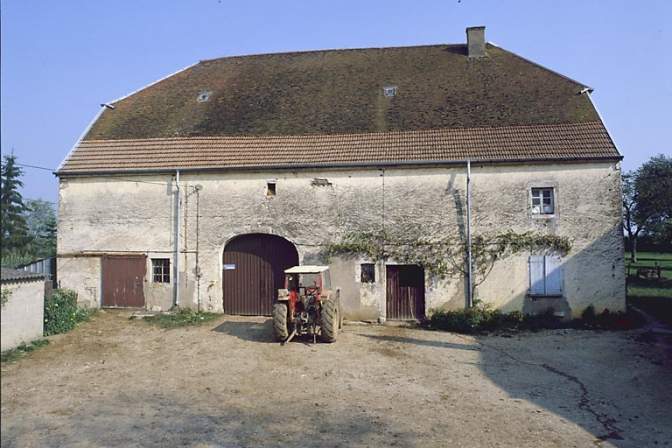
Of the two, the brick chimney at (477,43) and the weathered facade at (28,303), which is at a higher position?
the brick chimney at (477,43)

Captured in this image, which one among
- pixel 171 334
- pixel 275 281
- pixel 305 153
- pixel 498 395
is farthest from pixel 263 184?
pixel 498 395

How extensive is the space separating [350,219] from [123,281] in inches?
296

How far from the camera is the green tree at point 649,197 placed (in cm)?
2738

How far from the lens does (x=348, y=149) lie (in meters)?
14.2

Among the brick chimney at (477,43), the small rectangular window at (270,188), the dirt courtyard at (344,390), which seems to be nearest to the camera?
the dirt courtyard at (344,390)

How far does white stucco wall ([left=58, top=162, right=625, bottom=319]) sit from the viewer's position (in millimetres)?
12898

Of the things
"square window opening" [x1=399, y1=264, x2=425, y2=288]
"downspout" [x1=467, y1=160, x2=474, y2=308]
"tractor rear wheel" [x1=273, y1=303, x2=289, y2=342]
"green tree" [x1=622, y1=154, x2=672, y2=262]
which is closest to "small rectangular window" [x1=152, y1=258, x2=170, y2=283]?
"tractor rear wheel" [x1=273, y1=303, x2=289, y2=342]

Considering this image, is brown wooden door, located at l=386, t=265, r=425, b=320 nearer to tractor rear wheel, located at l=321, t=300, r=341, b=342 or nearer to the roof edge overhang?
the roof edge overhang

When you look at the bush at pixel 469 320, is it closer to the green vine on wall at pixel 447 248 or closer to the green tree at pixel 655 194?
the green vine on wall at pixel 447 248

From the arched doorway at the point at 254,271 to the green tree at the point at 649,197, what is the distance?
72.0ft

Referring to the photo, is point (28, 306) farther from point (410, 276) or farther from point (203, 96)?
point (203, 96)

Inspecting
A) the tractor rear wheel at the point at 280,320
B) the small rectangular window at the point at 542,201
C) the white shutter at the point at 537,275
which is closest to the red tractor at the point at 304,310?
the tractor rear wheel at the point at 280,320

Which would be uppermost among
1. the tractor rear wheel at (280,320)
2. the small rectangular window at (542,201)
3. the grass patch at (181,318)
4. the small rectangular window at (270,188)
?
the small rectangular window at (270,188)

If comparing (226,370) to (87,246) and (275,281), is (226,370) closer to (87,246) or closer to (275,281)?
(275,281)
